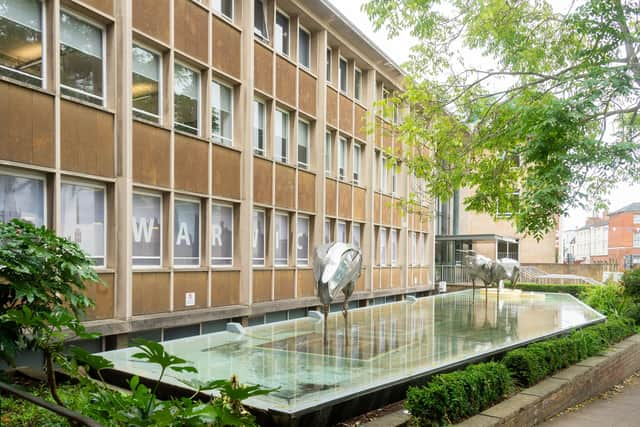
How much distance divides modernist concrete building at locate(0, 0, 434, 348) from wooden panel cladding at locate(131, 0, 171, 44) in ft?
0.12

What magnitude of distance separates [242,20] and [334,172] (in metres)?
7.40

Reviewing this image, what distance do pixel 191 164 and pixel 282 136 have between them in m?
5.26

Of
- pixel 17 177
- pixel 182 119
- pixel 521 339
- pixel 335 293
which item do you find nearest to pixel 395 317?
pixel 521 339

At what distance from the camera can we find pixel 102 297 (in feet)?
37.1

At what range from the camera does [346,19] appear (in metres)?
20.5

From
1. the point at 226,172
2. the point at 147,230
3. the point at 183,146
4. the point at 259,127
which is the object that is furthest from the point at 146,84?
the point at 259,127

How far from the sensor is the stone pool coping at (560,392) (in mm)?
6223

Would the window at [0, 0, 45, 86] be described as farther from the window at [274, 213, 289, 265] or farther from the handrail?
the window at [274, 213, 289, 265]

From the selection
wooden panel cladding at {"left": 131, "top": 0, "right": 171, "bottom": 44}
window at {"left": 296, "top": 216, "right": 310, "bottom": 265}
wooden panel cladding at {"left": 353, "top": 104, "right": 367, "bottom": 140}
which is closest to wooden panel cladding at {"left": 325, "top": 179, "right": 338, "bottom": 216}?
window at {"left": 296, "top": 216, "right": 310, "bottom": 265}

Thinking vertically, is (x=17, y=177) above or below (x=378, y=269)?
above

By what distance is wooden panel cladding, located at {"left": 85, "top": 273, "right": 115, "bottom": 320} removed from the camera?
11.0 meters

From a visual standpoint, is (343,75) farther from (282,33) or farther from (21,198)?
(21,198)

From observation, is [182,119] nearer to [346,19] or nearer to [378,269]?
[346,19]

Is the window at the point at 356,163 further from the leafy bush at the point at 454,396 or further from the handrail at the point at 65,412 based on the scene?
the handrail at the point at 65,412
